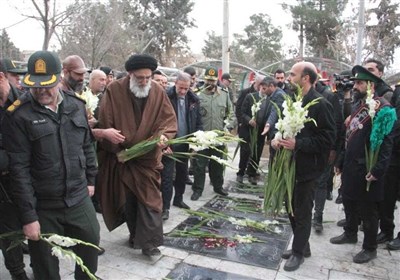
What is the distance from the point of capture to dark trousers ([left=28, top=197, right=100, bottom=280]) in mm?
2514

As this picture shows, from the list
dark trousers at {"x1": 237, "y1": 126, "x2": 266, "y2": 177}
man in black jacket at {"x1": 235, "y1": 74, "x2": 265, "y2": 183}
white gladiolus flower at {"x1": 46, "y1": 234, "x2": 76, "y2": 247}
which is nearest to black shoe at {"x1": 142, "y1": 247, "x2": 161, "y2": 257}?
white gladiolus flower at {"x1": 46, "y1": 234, "x2": 76, "y2": 247}

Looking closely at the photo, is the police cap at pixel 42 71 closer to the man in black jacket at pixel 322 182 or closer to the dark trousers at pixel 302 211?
the dark trousers at pixel 302 211

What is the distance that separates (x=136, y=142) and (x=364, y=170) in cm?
234

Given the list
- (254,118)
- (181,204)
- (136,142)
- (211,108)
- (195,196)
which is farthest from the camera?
(254,118)

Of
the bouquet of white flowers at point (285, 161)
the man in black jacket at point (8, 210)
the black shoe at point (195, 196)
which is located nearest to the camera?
the man in black jacket at point (8, 210)

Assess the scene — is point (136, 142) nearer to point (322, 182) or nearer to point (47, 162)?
point (47, 162)

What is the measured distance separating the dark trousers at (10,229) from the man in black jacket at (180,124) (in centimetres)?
198

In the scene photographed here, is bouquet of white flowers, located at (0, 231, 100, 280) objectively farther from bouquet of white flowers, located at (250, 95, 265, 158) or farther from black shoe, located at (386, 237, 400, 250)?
bouquet of white flowers, located at (250, 95, 265, 158)

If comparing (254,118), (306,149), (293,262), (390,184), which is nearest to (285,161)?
(306,149)

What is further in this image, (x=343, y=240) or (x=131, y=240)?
(x=343, y=240)

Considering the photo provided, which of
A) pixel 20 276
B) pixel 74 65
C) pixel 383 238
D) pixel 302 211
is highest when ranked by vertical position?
pixel 74 65

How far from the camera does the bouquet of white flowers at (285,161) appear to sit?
3402 millimetres

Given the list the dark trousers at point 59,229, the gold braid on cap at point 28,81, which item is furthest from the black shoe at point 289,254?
the gold braid on cap at point 28,81

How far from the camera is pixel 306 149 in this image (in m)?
3.50
